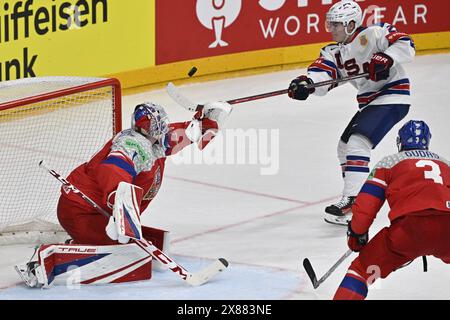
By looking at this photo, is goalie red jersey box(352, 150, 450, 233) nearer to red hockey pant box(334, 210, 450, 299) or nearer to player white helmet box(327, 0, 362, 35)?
red hockey pant box(334, 210, 450, 299)

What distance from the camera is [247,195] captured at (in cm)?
703

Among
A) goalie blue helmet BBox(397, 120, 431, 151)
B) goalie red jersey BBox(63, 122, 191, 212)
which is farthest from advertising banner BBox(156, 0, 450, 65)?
goalie blue helmet BBox(397, 120, 431, 151)

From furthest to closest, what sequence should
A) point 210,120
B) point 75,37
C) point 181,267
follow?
point 75,37
point 210,120
point 181,267

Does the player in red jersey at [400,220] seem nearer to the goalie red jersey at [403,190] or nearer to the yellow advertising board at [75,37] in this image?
the goalie red jersey at [403,190]

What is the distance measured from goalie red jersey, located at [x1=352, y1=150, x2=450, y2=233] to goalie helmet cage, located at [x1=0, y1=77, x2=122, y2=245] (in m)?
1.76

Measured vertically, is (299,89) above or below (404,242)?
above

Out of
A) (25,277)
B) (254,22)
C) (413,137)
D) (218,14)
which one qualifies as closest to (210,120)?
(25,277)

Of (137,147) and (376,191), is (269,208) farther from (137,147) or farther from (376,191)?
(376,191)

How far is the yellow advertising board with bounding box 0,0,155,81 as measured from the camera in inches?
324

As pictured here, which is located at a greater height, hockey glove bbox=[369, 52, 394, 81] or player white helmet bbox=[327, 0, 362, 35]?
player white helmet bbox=[327, 0, 362, 35]

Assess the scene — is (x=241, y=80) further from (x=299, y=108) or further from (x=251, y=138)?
(x=251, y=138)

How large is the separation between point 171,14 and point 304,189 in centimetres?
244

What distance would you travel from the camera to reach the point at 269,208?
6758 mm

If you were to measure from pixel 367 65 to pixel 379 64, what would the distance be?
252 mm
